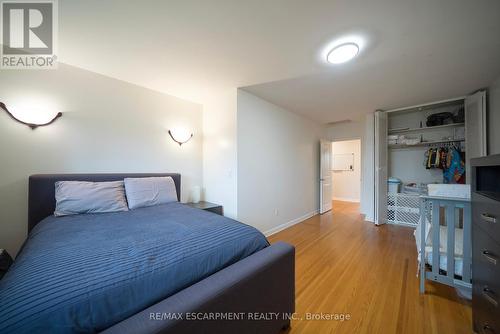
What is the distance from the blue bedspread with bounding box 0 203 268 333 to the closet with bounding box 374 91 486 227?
3638 mm

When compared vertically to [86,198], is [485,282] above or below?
below

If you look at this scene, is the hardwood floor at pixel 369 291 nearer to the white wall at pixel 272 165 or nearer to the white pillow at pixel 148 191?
the white wall at pixel 272 165

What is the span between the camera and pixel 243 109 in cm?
283

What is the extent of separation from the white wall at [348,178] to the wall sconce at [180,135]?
211 inches

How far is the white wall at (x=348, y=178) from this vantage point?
626 cm

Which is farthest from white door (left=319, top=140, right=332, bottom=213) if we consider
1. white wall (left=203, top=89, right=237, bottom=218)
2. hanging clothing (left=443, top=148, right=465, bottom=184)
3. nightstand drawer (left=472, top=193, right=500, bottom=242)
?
nightstand drawer (left=472, top=193, right=500, bottom=242)

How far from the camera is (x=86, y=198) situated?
1862 millimetres

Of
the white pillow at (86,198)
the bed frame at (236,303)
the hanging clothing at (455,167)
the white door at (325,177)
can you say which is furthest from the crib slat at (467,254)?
the white pillow at (86,198)

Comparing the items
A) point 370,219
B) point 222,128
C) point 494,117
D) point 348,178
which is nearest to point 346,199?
point 348,178

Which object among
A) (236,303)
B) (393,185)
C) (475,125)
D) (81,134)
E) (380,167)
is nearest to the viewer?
(236,303)

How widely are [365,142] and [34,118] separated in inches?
222

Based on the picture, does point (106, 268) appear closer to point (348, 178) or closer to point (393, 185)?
point (393, 185)

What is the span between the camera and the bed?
69 centimetres

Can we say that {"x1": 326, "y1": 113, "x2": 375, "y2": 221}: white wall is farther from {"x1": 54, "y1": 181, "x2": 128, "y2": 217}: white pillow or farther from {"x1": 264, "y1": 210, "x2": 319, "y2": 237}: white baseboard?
{"x1": 54, "y1": 181, "x2": 128, "y2": 217}: white pillow
